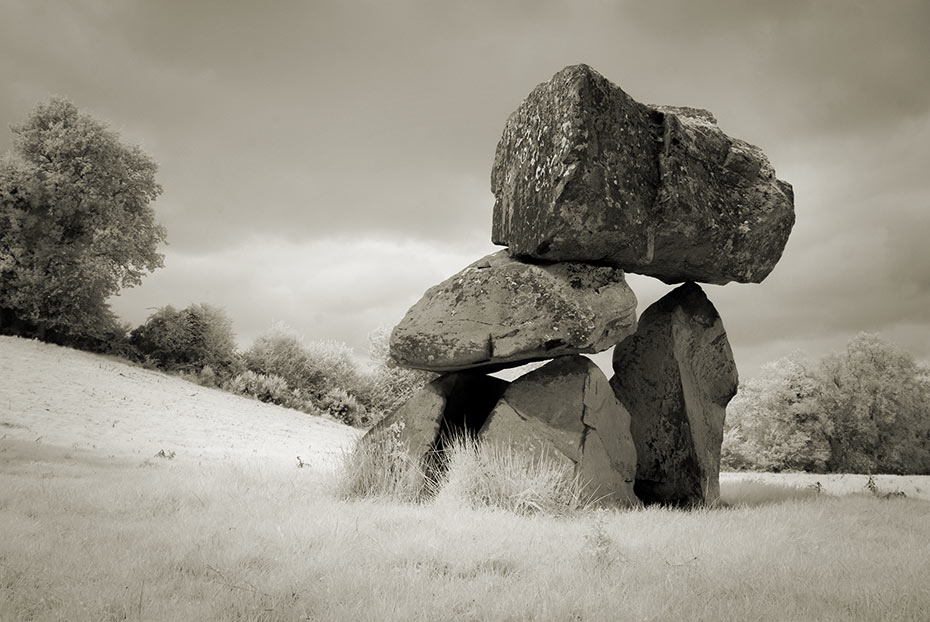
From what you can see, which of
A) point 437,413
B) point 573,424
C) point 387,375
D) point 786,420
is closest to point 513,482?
point 573,424

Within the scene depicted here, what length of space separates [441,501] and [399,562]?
2.76 metres

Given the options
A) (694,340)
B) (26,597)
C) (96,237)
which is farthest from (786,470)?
(96,237)

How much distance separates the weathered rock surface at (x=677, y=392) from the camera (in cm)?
951

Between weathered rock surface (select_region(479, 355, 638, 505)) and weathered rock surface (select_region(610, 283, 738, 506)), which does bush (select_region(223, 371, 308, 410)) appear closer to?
weathered rock surface (select_region(610, 283, 738, 506))

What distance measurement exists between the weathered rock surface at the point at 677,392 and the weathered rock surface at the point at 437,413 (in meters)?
2.28

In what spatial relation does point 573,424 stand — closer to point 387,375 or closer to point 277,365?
point 387,375

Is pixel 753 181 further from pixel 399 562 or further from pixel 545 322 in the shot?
pixel 399 562

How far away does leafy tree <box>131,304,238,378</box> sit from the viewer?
26078mm

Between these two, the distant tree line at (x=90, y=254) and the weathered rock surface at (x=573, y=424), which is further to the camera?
the distant tree line at (x=90, y=254)

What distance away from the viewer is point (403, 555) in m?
4.98

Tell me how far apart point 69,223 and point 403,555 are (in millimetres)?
24839

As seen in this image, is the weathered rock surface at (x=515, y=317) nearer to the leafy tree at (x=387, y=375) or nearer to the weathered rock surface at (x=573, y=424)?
the weathered rock surface at (x=573, y=424)

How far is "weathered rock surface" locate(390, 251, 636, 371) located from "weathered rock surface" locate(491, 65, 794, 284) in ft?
1.21

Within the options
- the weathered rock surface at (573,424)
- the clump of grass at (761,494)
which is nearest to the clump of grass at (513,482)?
the weathered rock surface at (573,424)
